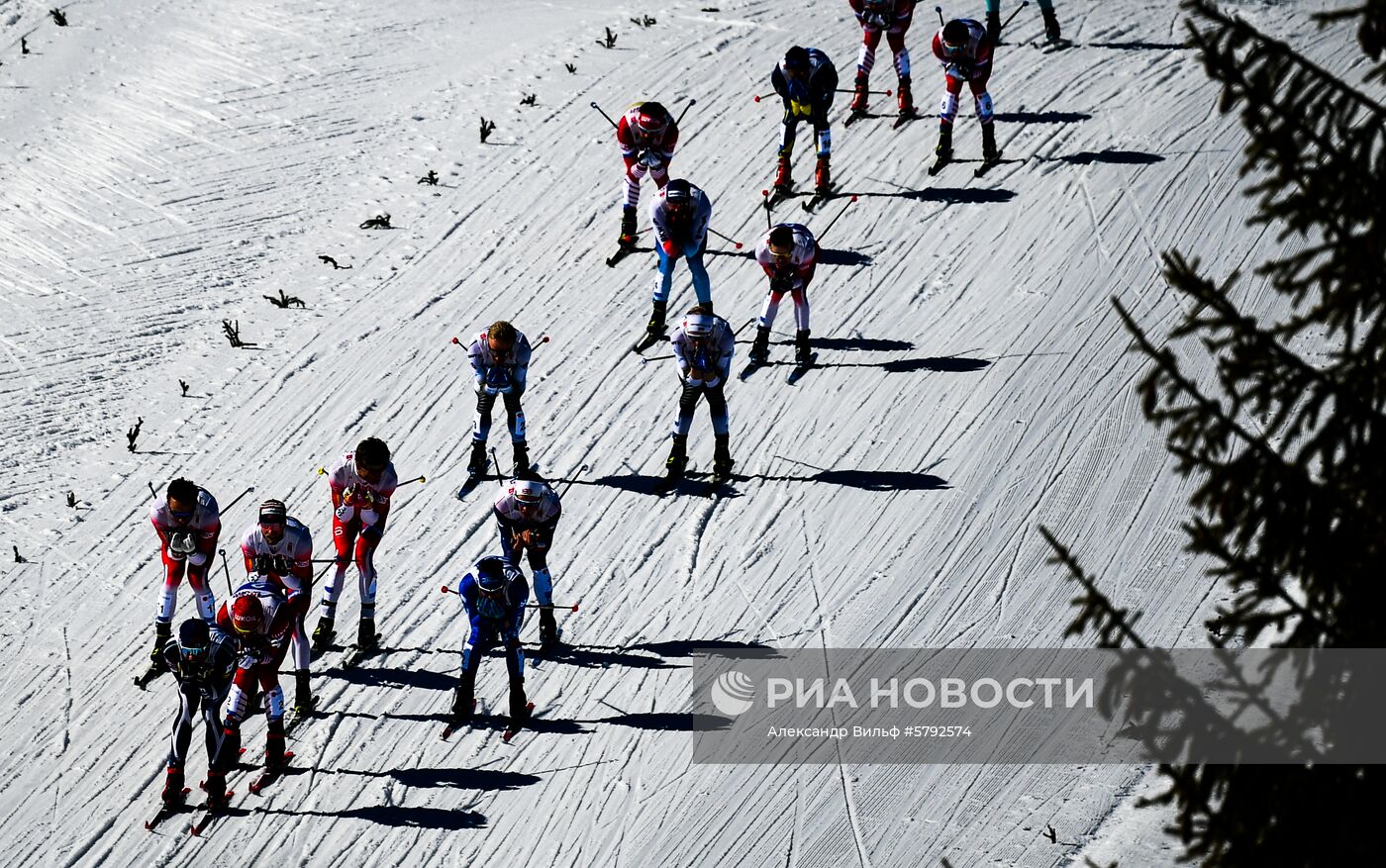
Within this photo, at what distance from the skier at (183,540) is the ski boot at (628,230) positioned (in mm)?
8015

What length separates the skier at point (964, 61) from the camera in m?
20.1

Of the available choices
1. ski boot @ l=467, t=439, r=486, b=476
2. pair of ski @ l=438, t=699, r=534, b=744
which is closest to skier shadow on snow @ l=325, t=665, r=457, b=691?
pair of ski @ l=438, t=699, r=534, b=744

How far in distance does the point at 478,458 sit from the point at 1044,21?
13289 millimetres

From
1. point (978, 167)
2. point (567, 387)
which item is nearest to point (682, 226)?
point (567, 387)

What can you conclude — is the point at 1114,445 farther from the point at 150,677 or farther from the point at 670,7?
the point at 670,7

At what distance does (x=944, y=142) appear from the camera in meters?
21.6

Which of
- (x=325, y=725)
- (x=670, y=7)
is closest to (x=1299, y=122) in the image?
(x=325, y=725)

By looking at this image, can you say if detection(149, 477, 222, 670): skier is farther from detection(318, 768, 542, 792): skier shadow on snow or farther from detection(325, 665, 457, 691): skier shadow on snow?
detection(318, 768, 542, 792): skier shadow on snow

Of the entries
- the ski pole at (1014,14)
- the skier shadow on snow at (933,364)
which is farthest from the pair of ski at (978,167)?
the skier shadow on snow at (933,364)

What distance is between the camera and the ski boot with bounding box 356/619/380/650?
14.8m

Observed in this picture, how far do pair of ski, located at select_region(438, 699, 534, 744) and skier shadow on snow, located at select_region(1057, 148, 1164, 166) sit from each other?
1207 cm

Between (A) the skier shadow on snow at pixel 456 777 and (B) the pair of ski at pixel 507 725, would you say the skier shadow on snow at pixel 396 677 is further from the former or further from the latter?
(A) the skier shadow on snow at pixel 456 777

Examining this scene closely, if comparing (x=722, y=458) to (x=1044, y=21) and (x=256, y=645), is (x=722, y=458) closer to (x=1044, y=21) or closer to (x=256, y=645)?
(x=256, y=645)

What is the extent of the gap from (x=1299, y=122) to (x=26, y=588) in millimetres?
14569
